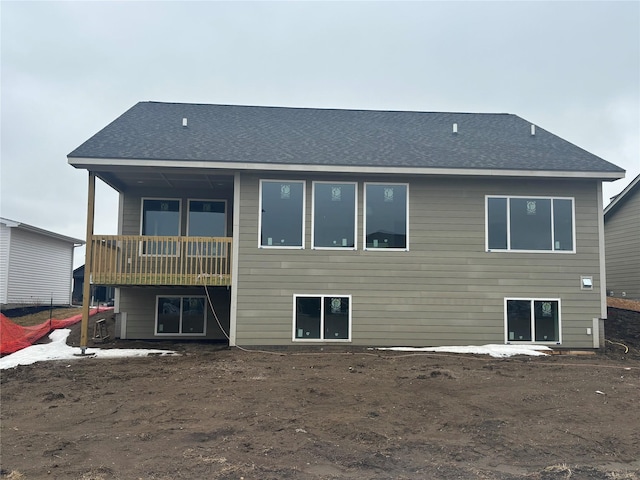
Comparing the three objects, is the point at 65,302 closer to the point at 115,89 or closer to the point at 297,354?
the point at 115,89

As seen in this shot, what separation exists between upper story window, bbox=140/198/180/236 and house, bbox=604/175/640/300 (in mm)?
14087

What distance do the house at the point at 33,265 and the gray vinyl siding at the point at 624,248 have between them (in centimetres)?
2065

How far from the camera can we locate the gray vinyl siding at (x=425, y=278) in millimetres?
11281

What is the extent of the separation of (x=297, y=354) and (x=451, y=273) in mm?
3970

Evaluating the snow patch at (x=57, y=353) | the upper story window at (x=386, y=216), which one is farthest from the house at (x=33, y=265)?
the upper story window at (x=386, y=216)

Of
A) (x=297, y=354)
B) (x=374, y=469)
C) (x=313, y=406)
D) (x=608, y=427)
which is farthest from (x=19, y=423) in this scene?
(x=608, y=427)

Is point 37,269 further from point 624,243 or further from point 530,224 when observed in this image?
point 624,243

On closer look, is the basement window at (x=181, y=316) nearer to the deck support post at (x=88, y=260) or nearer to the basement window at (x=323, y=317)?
the deck support post at (x=88, y=260)

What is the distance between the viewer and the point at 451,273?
1145cm

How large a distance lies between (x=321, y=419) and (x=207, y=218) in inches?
332

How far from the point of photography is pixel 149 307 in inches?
510

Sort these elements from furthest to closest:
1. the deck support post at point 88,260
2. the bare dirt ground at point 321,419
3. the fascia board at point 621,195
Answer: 1. the fascia board at point 621,195
2. the deck support post at point 88,260
3. the bare dirt ground at point 321,419

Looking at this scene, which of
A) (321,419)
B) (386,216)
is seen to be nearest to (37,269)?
(386,216)

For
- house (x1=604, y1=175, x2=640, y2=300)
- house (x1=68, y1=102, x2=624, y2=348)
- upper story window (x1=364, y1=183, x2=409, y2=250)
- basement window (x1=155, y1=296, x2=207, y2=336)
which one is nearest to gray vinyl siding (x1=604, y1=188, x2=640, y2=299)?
house (x1=604, y1=175, x2=640, y2=300)
